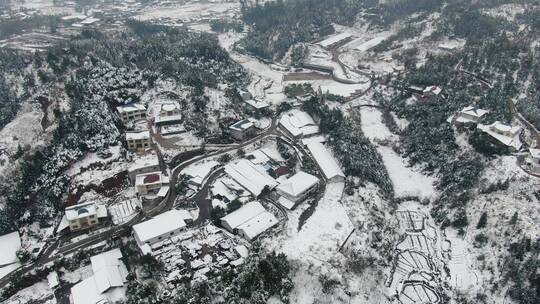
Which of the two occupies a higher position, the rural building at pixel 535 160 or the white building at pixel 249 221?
the rural building at pixel 535 160

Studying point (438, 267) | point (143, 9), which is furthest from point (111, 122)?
point (143, 9)

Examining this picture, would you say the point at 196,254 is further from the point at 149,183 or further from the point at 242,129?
the point at 242,129

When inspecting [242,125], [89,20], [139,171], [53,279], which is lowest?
[53,279]

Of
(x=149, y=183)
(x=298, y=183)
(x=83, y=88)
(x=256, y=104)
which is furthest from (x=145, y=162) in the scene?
(x=256, y=104)

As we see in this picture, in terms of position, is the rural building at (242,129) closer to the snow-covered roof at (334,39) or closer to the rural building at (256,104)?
the rural building at (256,104)

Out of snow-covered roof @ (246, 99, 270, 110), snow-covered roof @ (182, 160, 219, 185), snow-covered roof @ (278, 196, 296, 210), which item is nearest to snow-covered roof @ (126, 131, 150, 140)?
snow-covered roof @ (182, 160, 219, 185)

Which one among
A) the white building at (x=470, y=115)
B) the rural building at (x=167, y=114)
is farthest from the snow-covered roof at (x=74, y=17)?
the white building at (x=470, y=115)
